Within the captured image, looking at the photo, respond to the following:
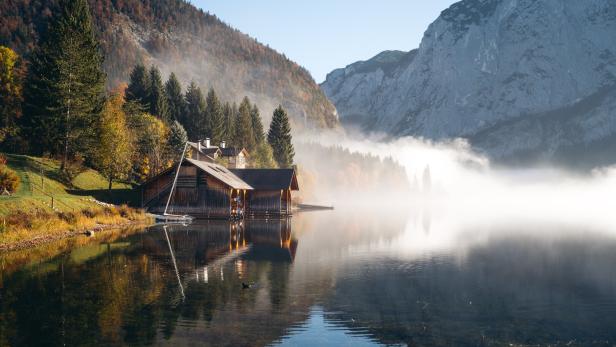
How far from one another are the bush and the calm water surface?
44.9 ft

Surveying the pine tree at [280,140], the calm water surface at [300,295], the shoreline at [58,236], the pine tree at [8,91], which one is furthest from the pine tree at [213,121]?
the calm water surface at [300,295]

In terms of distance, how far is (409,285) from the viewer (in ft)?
94.8

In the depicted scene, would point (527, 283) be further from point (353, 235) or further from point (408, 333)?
point (353, 235)

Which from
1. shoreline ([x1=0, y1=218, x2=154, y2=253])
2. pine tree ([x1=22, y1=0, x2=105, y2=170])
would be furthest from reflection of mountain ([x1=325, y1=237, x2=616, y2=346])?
pine tree ([x1=22, y1=0, x2=105, y2=170])

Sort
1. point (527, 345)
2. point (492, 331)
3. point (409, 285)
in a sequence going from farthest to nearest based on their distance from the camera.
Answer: point (409, 285)
point (492, 331)
point (527, 345)

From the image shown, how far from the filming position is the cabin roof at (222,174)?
232ft

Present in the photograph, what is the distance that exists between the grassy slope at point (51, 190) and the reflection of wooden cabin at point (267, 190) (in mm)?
17367

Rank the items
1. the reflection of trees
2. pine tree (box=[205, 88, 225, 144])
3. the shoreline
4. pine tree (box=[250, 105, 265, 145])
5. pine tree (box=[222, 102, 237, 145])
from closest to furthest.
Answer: the reflection of trees, the shoreline, pine tree (box=[205, 88, 225, 144]), pine tree (box=[222, 102, 237, 145]), pine tree (box=[250, 105, 265, 145])

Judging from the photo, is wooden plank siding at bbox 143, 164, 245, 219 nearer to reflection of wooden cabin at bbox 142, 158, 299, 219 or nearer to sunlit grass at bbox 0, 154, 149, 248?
reflection of wooden cabin at bbox 142, 158, 299, 219

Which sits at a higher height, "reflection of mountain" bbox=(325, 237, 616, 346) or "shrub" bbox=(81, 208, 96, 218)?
"shrub" bbox=(81, 208, 96, 218)

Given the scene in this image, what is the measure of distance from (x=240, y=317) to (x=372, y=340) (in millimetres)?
5355

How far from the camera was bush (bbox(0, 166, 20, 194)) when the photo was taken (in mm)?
49844

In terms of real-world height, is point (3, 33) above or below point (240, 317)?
above

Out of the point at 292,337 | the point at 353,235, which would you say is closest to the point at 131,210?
the point at 353,235
